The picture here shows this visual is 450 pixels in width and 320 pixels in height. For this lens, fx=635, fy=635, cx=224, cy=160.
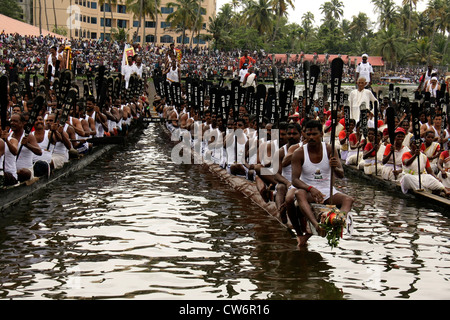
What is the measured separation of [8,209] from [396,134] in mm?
8494

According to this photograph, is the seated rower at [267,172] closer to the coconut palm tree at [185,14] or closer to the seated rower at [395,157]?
the seated rower at [395,157]

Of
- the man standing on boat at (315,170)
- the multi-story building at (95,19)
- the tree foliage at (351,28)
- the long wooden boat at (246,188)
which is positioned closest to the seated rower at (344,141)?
the long wooden boat at (246,188)

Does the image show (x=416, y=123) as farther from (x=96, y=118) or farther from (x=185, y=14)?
(x=185, y=14)

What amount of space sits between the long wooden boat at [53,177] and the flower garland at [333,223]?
19.5ft

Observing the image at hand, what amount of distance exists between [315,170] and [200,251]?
197 cm

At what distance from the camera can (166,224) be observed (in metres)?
10.7

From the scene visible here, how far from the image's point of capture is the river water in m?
7.25

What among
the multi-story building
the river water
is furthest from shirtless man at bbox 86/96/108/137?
the multi-story building

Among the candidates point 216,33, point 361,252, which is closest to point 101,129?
point 361,252

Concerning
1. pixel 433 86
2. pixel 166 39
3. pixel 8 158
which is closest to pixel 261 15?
pixel 166 39

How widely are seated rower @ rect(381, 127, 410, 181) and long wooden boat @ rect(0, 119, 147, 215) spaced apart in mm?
7664

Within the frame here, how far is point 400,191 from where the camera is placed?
1422 cm

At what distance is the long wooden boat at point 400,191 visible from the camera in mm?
12178

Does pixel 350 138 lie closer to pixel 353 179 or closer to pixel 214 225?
pixel 353 179
